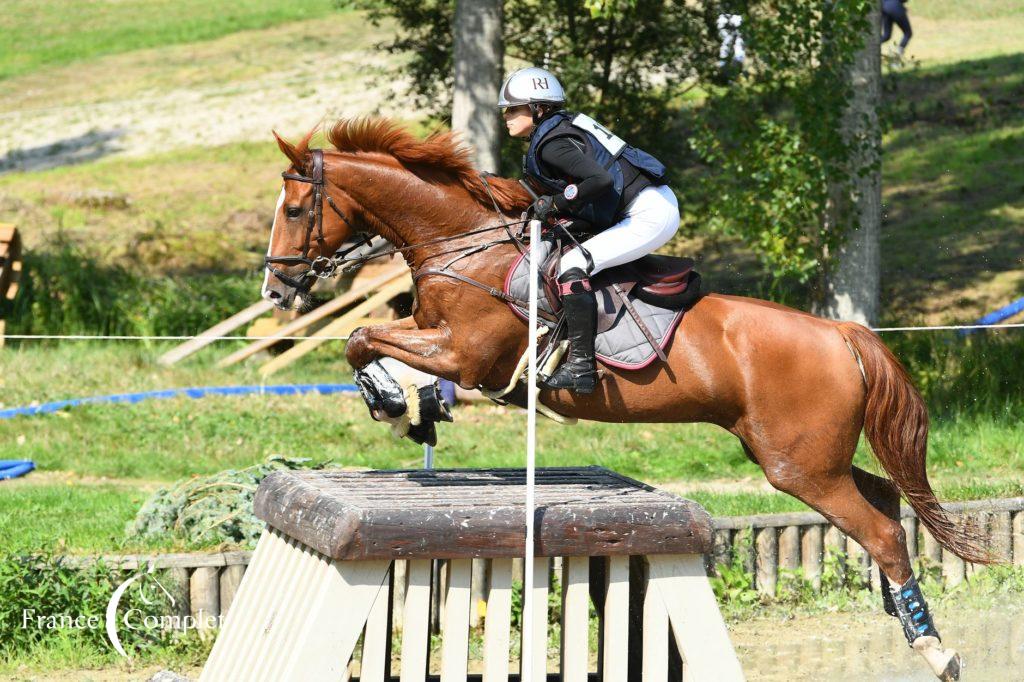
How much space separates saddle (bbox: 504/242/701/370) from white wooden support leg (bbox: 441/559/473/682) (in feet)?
3.70

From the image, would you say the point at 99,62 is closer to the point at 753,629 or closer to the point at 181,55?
the point at 181,55

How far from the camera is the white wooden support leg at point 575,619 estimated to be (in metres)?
5.00

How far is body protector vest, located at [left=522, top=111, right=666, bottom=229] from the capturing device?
17.8ft

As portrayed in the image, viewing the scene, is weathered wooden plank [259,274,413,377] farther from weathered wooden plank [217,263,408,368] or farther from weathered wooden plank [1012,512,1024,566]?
weathered wooden plank [1012,512,1024,566]

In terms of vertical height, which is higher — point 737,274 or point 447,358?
point 447,358

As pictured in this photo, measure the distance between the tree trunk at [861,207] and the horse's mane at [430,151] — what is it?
6.23m

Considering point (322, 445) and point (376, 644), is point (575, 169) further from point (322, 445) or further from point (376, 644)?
point (322, 445)

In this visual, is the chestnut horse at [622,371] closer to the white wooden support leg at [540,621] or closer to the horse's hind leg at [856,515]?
the horse's hind leg at [856,515]

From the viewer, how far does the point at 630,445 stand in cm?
1032

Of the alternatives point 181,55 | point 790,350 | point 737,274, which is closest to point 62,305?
point 737,274

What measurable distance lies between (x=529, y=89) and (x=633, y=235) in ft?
2.40

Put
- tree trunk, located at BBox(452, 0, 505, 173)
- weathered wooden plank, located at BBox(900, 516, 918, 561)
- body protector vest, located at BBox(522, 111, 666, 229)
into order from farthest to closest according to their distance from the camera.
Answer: tree trunk, located at BBox(452, 0, 505, 173) < weathered wooden plank, located at BBox(900, 516, 918, 561) < body protector vest, located at BBox(522, 111, 666, 229)

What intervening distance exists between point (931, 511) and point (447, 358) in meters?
2.33

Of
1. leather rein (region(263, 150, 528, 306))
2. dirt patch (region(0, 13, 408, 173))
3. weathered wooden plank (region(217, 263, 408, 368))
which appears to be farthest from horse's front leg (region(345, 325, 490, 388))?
dirt patch (region(0, 13, 408, 173))
